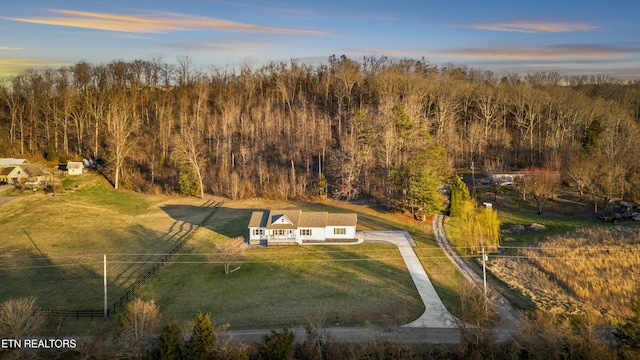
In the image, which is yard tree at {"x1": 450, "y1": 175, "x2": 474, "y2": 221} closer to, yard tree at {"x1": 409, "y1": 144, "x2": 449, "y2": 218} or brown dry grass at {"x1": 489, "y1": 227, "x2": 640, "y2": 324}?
yard tree at {"x1": 409, "y1": 144, "x2": 449, "y2": 218}

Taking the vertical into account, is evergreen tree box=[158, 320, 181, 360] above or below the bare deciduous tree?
below

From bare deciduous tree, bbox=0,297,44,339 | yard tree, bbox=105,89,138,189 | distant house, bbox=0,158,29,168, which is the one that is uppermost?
yard tree, bbox=105,89,138,189

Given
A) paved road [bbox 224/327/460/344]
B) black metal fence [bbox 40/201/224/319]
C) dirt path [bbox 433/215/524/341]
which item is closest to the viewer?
paved road [bbox 224/327/460/344]

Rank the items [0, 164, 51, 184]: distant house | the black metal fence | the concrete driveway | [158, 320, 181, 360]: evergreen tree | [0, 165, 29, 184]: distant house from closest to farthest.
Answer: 1. [158, 320, 181, 360]: evergreen tree
2. the concrete driveway
3. the black metal fence
4. [0, 164, 51, 184]: distant house
5. [0, 165, 29, 184]: distant house

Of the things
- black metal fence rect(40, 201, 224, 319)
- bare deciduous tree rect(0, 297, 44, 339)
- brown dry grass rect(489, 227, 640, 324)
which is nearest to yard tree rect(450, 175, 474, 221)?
brown dry grass rect(489, 227, 640, 324)

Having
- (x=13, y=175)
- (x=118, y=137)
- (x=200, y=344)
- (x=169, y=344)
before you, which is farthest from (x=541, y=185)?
(x=13, y=175)

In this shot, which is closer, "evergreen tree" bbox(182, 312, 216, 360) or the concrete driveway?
"evergreen tree" bbox(182, 312, 216, 360)

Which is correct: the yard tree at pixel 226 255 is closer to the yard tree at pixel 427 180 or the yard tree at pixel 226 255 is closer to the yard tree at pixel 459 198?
the yard tree at pixel 427 180

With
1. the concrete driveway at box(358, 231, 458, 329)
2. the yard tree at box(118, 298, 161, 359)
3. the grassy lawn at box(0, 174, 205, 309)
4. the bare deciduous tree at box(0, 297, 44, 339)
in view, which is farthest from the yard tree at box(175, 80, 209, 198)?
the yard tree at box(118, 298, 161, 359)
